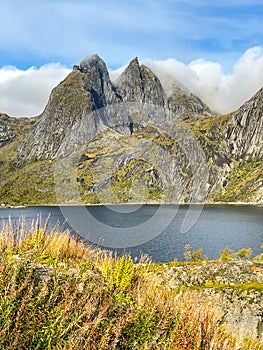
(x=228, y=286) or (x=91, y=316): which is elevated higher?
(x=91, y=316)

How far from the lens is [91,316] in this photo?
454cm

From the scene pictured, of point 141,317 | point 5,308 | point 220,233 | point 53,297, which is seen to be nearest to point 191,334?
point 141,317

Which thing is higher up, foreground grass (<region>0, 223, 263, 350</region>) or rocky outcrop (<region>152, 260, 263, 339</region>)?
foreground grass (<region>0, 223, 263, 350</region>)

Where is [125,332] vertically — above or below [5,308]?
below

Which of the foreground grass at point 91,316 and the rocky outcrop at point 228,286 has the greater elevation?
the foreground grass at point 91,316

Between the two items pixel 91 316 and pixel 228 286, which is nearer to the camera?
pixel 91 316

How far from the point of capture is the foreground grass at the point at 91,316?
4.01 meters

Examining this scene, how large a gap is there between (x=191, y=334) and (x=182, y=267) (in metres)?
→ 10.7

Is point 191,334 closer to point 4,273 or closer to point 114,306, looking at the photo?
point 114,306

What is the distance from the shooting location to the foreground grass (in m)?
4.01

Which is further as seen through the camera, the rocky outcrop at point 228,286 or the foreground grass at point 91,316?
the rocky outcrop at point 228,286

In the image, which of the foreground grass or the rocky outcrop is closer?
the foreground grass

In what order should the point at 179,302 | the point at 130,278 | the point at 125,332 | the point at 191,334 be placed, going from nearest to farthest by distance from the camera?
the point at 125,332 < the point at 191,334 < the point at 179,302 < the point at 130,278

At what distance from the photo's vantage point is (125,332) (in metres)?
4.71
